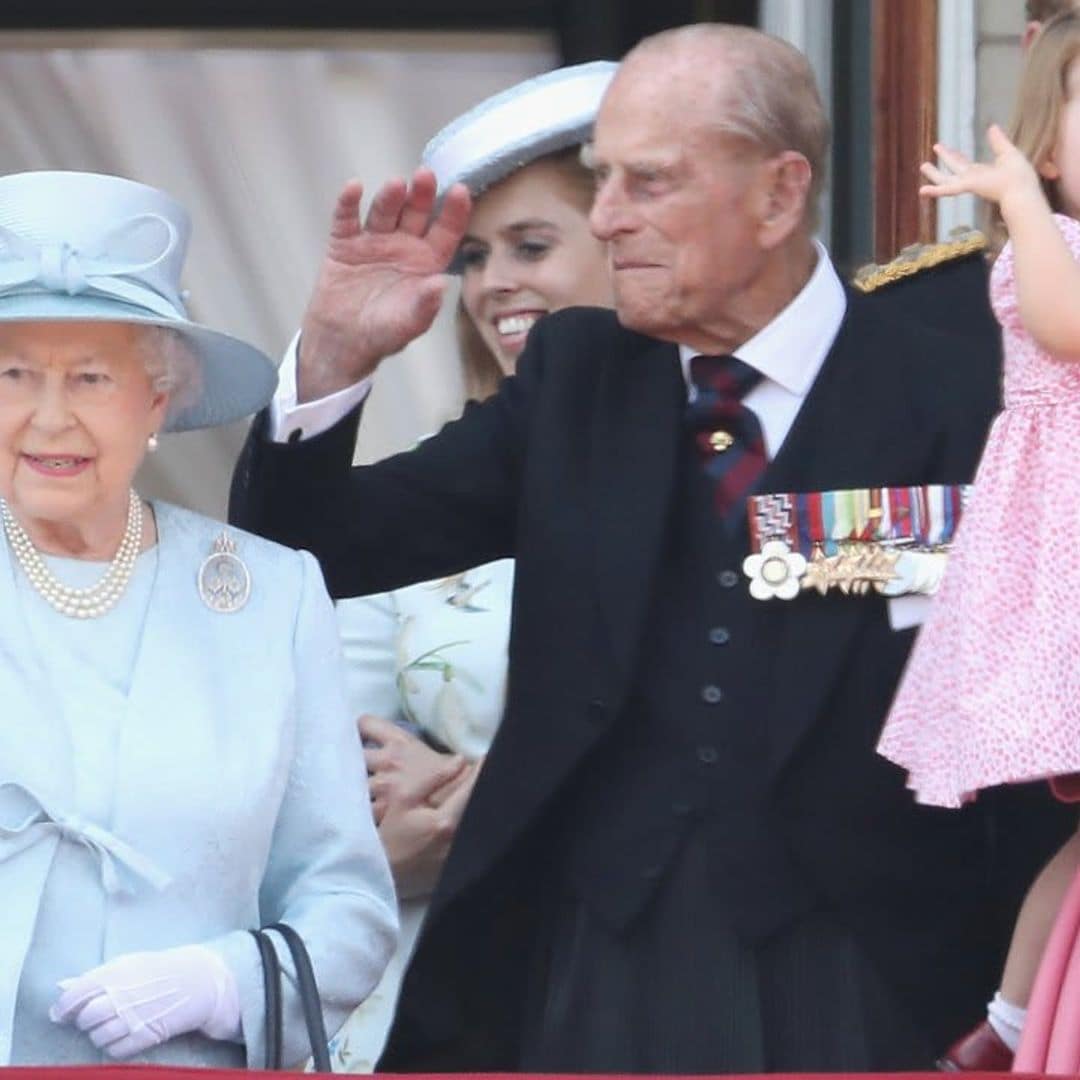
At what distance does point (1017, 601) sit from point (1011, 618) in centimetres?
2

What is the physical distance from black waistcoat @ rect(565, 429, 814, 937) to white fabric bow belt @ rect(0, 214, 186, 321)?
0.66m

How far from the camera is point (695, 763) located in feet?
12.6

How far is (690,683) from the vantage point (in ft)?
12.7

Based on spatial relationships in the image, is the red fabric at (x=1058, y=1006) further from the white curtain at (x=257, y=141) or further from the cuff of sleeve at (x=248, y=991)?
the white curtain at (x=257, y=141)

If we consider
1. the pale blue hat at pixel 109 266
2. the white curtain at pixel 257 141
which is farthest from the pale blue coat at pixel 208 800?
the white curtain at pixel 257 141

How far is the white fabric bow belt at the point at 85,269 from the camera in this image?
3.60m

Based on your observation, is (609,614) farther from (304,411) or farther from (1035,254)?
(1035,254)

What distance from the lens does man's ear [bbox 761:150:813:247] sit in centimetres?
405

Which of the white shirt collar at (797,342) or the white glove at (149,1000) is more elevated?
the white shirt collar at (797,342)

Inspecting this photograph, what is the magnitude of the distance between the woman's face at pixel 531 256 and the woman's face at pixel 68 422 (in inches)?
50.9

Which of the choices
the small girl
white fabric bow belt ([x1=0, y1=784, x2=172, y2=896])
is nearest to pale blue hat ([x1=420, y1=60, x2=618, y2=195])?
the small girl

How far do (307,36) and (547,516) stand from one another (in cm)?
273

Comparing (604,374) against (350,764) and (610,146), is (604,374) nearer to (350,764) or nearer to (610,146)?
(610,146)

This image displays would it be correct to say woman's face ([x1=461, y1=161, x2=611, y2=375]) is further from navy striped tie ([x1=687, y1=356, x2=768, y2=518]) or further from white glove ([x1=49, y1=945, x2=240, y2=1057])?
white glove ([x1=49, y1=945, x2=240, y2=1057])
